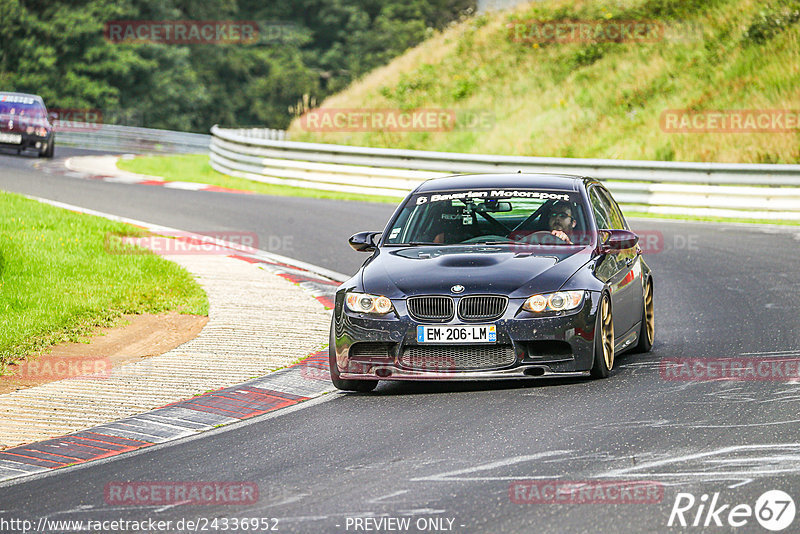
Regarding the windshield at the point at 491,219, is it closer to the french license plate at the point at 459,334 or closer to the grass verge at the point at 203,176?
the french license plate at the point at 459,334

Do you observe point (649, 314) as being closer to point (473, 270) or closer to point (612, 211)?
point (612, 211)

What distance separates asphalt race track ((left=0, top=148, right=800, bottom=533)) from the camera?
5672 mm

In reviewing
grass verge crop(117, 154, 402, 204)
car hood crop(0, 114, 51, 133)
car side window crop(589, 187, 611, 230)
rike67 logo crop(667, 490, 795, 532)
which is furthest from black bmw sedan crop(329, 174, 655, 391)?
car hood crop(0, 114, 51, 133)

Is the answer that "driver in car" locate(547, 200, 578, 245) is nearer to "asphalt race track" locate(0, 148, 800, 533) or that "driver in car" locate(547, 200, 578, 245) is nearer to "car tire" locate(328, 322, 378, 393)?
"asphalt race track" locate(0, 148, 800, 533)

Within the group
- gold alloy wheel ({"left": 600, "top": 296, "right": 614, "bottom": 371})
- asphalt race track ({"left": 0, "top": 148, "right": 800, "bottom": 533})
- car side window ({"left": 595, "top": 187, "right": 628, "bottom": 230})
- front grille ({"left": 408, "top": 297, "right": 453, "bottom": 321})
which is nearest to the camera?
asphalt race track ({"left": 0, "top": 148, "right": 800, "bottom": 533})

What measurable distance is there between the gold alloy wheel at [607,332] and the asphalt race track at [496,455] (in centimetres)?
18

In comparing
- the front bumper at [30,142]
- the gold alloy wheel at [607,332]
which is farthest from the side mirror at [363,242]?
the front bumper at [30,142]

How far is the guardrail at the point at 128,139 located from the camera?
4297 centimetres

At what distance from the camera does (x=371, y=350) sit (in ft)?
28.4

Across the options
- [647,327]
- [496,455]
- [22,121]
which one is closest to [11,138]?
[22,121]

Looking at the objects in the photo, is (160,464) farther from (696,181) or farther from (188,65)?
(188,65)

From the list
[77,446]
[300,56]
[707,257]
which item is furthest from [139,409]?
[300,56]

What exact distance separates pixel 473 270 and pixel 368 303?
0.79 metres

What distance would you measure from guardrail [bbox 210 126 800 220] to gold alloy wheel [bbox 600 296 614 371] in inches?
515
